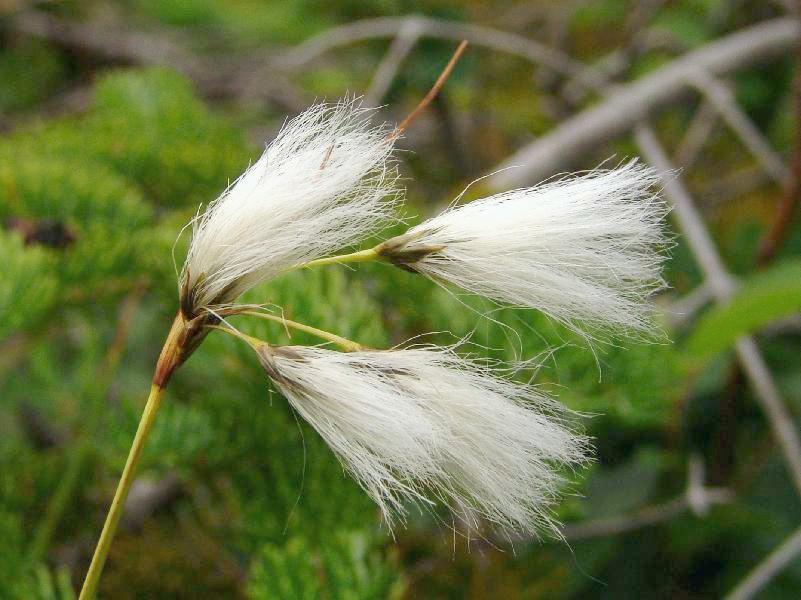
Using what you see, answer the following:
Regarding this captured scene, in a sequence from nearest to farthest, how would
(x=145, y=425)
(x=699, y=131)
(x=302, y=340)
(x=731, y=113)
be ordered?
(x=145, y=425), (x=302, y=340), (x=731, y=113), (x=699, y=131)

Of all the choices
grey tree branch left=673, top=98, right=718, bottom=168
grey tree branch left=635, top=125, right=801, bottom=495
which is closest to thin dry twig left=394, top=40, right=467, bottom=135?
grey tree branch left=635, top=125, right=801, bottom=495

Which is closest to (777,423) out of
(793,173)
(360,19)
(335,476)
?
(793,173)

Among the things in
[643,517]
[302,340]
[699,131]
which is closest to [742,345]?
[643,517]

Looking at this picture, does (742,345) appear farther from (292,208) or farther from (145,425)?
(145,425)

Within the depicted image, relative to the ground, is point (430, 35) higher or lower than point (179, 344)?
higher

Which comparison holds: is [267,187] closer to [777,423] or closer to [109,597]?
[109,597]

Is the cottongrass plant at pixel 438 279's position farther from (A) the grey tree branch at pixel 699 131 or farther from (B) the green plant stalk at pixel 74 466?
(A) the grey tree branch at pixel 699 131

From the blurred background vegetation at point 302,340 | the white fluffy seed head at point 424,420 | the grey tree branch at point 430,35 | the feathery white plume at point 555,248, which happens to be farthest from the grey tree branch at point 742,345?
the white fluffy seed head at point 424,420
